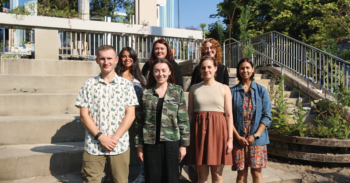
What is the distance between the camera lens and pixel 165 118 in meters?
2.44

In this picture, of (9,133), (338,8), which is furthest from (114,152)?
(338,8)

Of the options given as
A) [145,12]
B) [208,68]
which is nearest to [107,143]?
[208,68]

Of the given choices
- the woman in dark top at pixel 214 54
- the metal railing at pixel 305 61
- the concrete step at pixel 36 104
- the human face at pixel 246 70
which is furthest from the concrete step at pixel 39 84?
the metal railing at pixel 305 61

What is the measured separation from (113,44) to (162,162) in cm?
614

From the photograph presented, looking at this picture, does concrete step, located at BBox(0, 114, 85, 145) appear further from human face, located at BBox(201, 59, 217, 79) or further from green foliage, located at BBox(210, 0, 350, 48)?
green foliage, located at BBox(210, 0, 350, 48)

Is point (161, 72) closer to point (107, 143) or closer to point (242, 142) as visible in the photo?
point (107, 143)

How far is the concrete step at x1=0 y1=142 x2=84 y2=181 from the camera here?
309cm

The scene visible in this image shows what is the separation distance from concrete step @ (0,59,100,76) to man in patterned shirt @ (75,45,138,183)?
385 cm

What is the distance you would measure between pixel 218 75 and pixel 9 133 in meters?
3.02

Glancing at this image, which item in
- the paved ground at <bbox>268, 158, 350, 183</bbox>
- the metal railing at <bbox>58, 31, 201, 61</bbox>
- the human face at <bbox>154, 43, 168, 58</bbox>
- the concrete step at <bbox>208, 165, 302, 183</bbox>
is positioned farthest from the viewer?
the metal railing at <bbox>58, 31, 201, 61</bbox>

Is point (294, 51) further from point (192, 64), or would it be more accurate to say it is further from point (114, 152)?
point (114, 152)

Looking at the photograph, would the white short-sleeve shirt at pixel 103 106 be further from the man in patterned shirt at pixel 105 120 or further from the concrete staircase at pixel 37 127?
the concrete staircase at pixel 37 127

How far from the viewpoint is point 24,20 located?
677 cm

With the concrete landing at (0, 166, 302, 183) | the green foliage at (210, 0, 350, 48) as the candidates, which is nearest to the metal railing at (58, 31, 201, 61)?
the concrete landing at (0, 166, 302, 183)
